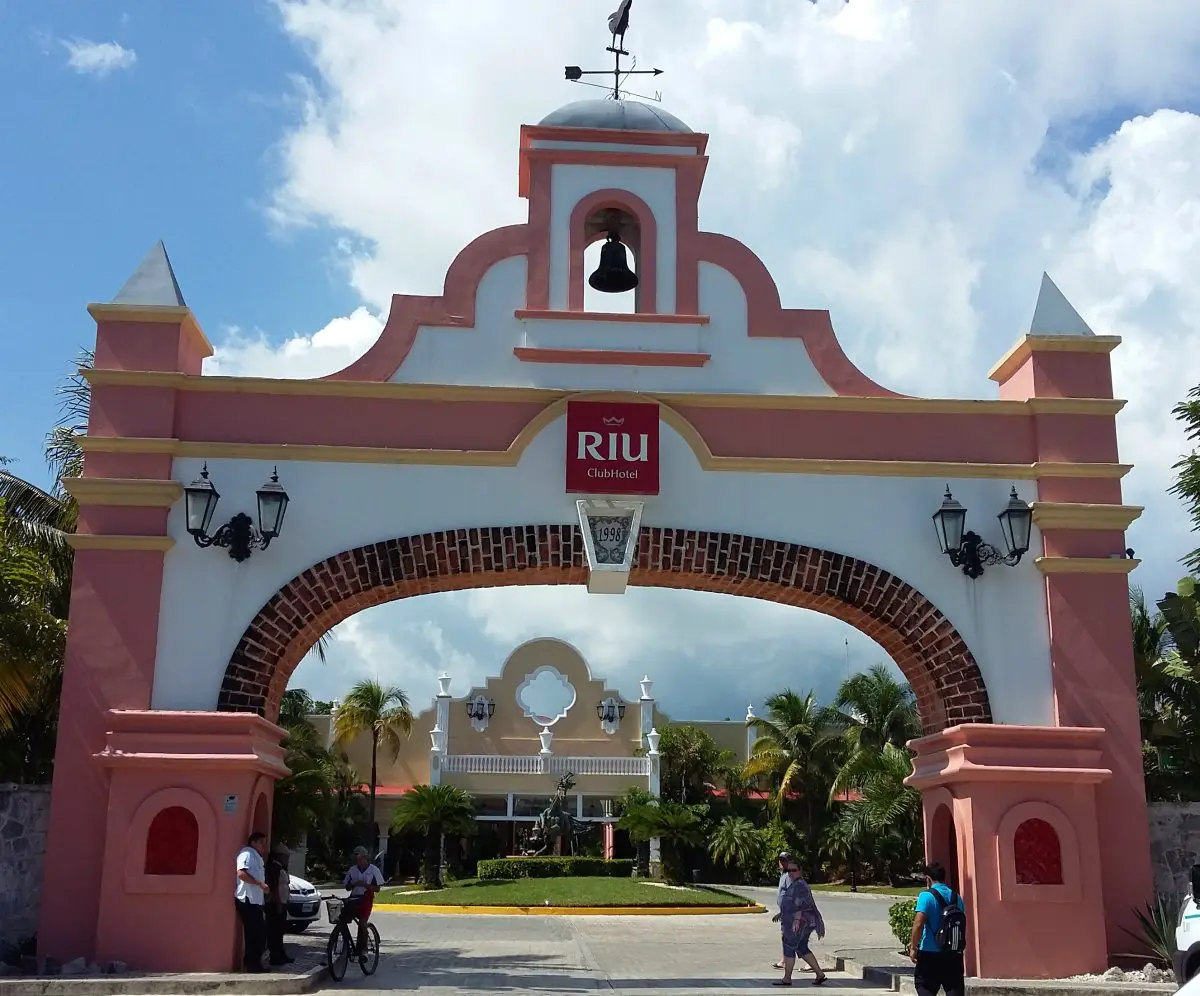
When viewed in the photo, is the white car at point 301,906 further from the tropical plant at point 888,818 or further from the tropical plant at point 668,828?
the tropical plant at point 888,818

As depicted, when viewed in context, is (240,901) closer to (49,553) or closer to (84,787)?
(84,787)

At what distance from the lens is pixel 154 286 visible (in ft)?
39.7

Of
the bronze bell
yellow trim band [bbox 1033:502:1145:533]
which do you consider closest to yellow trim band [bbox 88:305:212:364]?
the bronze bell

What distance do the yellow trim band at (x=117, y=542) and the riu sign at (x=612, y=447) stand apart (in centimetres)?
358

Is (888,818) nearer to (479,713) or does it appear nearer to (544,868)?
(544,868)

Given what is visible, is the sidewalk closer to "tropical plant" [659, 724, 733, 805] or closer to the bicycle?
the bicycle

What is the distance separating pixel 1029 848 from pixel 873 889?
2432 centimetres

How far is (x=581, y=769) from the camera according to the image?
37.1m

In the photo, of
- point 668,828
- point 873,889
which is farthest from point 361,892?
point 873,889

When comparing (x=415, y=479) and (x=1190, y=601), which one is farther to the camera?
(x=1190, y=601)

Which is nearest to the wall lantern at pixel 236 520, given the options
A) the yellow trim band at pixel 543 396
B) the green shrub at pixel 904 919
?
the yellow trim band at pixel 543 396

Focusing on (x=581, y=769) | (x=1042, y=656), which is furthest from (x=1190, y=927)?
(x=581, y=769)

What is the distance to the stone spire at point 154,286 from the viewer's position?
1193cm

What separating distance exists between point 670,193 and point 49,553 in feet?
28.3
